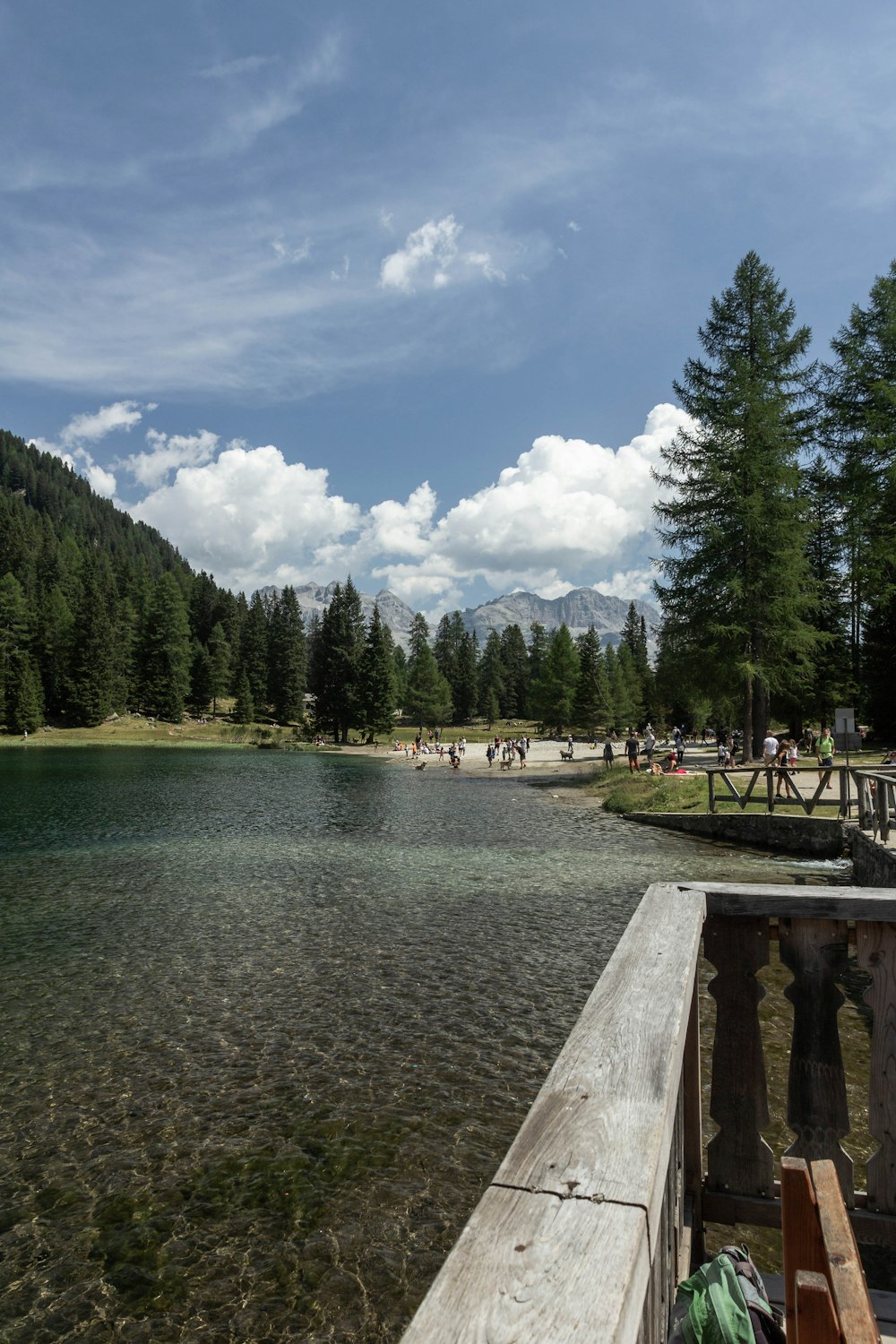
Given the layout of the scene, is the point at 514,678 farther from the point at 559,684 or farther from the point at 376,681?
the point at 376,681

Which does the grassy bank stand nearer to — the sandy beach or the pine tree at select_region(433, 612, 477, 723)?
the sandy beach

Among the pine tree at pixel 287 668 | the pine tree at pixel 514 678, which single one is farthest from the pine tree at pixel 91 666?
the pine tree at pixel 514 678

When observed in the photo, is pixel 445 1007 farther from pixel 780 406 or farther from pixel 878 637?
pixel 878 637

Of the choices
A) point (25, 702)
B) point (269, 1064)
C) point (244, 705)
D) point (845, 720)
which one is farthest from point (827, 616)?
point (25, 702)

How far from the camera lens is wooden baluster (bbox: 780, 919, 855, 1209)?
348 cm

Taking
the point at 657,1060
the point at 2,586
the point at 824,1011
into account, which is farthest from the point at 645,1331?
the point at 2,586

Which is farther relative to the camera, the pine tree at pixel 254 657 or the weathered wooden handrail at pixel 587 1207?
the pine tree at pixel 254 657

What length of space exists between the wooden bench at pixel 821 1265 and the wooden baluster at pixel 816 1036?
5.88 feet

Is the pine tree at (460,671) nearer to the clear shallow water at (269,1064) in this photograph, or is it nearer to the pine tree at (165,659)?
the pine tree at (165,659)

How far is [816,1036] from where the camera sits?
11.5 ft

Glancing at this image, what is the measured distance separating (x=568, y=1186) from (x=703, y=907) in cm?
207

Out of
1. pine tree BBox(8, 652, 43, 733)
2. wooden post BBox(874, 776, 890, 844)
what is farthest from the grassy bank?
wooden post BBox(874, 776, 890, 844)

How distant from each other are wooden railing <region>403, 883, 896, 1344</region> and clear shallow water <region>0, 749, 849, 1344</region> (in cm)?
342

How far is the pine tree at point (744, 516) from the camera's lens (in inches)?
1409
